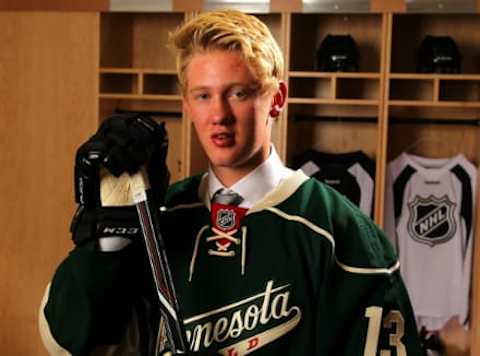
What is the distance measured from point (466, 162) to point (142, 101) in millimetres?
1477

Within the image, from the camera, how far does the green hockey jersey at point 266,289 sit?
142 centimetres

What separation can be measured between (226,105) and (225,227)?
0.21 m

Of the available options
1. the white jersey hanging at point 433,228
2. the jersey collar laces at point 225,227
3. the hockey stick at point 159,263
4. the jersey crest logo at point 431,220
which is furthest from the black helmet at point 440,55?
the hockey stick at point 159,263

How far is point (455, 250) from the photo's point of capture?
12.7ft

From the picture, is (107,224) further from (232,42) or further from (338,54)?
(338,54)

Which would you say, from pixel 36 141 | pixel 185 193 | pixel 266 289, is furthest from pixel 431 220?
pixel 266 289

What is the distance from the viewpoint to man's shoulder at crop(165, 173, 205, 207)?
1583 millimetres

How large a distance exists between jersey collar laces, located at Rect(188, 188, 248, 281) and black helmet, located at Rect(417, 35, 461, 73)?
A: 2.42m

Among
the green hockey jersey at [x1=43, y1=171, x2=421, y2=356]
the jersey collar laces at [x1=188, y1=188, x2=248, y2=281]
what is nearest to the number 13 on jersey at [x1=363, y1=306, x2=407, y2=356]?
the green hockey jersey at [x1=43, y1=171, x2=421, y2=356]

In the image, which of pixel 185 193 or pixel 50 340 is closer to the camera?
pixel 50 340

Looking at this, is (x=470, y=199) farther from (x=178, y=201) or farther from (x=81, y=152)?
(x=81, y=152)

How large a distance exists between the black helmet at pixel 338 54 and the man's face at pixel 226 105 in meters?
2.38

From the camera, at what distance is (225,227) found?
150 cm

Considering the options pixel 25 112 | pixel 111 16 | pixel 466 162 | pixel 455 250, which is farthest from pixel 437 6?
pixel 25 112
